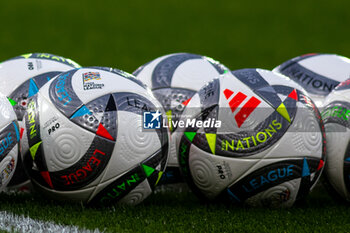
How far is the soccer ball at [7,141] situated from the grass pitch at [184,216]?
363 millimetres

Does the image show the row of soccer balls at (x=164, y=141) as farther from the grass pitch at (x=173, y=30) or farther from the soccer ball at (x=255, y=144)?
the grass pitch at (x=173, y=30)

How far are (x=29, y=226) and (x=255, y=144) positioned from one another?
2.13 m

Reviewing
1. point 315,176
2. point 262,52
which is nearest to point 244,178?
point 315,176

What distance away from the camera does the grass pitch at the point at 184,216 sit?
482 cm

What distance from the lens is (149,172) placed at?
17.7 ft

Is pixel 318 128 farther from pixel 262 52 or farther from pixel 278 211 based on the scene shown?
pixel 262 52

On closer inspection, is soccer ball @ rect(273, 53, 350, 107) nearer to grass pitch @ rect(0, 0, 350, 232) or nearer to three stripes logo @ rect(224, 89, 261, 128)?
three stripes logo @ rect(224, 89, 261, 128)

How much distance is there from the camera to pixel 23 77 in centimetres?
644

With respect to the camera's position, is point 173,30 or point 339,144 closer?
point 339,144

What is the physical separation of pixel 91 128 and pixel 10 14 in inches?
673

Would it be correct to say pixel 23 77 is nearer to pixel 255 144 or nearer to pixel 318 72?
pixel 255 144

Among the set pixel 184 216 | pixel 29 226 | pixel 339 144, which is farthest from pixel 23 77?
pixel 339 144

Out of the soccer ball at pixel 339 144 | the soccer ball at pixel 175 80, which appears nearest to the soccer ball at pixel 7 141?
the soccer ball at pixel 175 80

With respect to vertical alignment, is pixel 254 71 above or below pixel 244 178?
above
